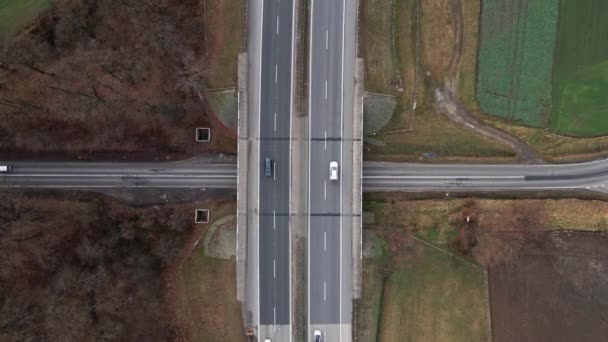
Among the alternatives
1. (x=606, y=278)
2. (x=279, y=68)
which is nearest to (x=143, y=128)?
(x=279, y=68)

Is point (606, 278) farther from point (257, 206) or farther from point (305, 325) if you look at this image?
point (257, 206)

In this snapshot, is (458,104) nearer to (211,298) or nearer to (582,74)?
(582,74)

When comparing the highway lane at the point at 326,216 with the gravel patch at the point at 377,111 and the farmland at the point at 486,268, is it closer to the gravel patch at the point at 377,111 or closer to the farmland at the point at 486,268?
the gravel patch at the point at 377,111

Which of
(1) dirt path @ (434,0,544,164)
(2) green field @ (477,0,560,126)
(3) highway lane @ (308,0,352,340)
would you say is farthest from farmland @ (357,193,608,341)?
(2) green field @ (477,0,560,126)

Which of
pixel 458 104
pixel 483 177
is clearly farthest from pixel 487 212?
pixel 458 104

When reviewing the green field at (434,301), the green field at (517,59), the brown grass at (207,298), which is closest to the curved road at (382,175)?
the green field at (517,59)

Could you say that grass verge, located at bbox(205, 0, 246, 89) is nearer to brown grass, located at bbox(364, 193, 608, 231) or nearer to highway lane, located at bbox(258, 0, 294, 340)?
highway lane, located at bbox(258, 0, 294, 340)

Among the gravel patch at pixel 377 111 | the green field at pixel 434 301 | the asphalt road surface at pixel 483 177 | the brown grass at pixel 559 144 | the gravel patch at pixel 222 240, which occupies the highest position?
the gravel patch at pixel 377 111
